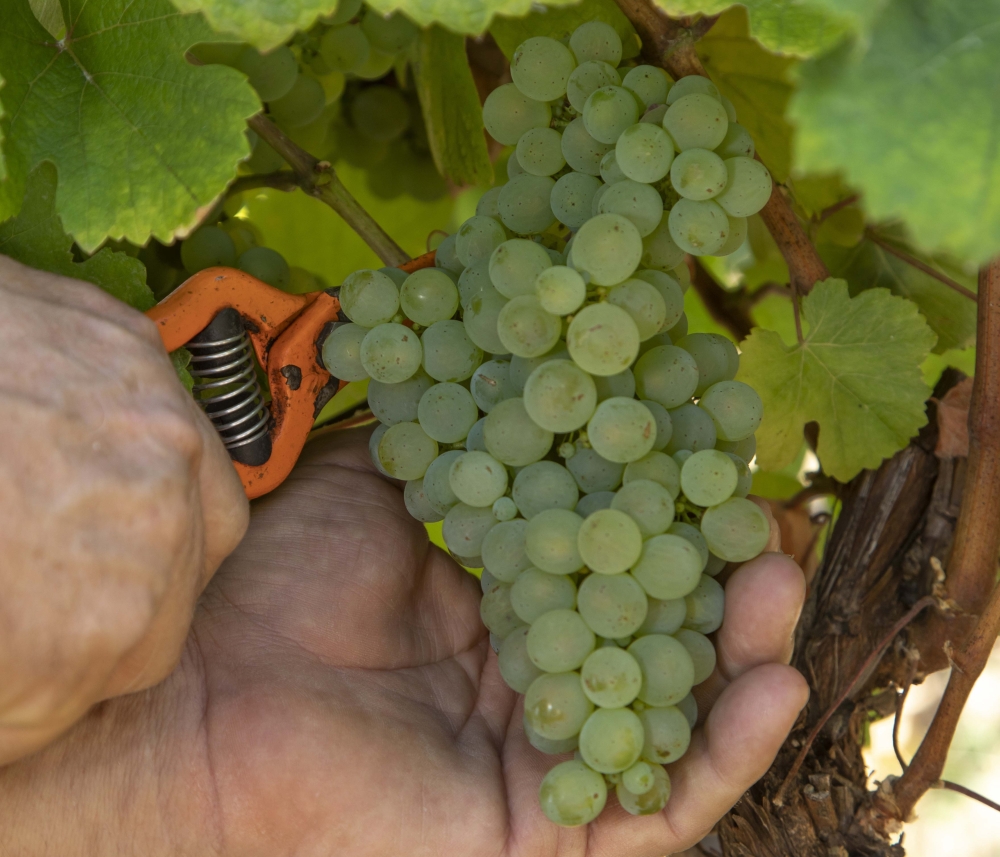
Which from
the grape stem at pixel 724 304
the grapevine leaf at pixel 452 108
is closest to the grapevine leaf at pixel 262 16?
the grapevine leaf at pixel 452 108

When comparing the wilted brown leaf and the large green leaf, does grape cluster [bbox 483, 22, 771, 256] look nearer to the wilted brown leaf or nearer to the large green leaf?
the large green leaf

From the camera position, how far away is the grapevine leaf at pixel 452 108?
1.01 metres

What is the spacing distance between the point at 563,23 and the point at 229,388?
476 millimetres

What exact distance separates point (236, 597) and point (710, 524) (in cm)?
44

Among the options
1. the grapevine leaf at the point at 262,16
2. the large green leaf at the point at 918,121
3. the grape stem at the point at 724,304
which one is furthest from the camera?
the grape stem at the point at 724,304

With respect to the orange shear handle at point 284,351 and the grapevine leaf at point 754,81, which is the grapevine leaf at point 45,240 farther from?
the grapevine leaf at point 754,81

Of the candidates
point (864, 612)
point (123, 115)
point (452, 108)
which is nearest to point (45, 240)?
point (123, 115)

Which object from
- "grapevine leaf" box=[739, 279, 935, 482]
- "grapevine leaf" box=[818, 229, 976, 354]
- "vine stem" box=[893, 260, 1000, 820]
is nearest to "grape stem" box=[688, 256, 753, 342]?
"grapevine leaf" box=[818, 229, 976, 354]

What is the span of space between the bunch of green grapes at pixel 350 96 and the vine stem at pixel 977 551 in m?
0.67

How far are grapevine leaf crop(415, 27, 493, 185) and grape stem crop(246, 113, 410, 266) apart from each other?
0.19 metres

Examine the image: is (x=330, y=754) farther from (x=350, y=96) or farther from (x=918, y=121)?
(x=350, y=96)

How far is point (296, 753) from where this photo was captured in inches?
28.8

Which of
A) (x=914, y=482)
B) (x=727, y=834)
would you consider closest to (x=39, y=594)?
(x=727, y=834)

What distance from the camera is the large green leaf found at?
0.46 meters
